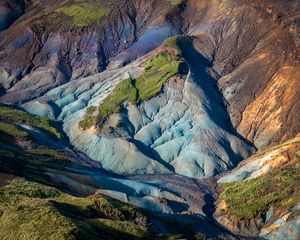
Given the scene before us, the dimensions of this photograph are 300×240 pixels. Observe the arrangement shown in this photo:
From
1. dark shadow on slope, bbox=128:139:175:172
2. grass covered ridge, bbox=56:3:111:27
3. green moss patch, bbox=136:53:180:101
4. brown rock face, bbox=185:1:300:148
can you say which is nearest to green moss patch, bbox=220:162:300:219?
dark shadow on slope, bbox=128:139:175:172

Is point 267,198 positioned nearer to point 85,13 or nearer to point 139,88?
point 139,88

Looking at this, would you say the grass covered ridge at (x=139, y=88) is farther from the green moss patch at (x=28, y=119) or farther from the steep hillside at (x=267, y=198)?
the steep hillside at (x=267, y=198)

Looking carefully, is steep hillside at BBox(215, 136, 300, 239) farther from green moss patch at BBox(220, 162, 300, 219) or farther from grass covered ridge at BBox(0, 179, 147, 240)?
grass covered ridge at BBox(0, 179, 147, 240)

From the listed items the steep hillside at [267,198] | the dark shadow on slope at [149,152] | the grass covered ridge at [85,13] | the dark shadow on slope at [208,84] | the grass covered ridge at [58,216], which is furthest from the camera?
the grass covered ridge at [85,13]

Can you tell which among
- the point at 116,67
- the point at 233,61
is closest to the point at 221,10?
the point at 233,61

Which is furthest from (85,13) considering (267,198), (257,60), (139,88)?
(267,198)

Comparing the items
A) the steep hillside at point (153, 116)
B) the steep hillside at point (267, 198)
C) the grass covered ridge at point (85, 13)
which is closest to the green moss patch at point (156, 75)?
the steep hillside at point (153, 116)

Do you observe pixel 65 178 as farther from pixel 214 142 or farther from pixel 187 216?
pixel 214 142
